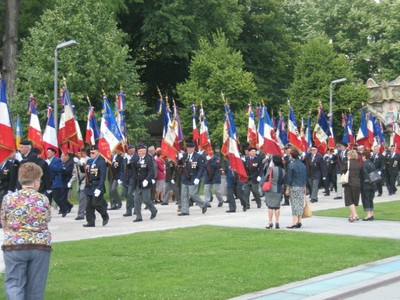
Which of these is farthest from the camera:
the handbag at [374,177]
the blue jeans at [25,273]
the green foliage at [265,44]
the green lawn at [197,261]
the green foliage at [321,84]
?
the green foliage at [321,84]

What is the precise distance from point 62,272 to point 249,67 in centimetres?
4344

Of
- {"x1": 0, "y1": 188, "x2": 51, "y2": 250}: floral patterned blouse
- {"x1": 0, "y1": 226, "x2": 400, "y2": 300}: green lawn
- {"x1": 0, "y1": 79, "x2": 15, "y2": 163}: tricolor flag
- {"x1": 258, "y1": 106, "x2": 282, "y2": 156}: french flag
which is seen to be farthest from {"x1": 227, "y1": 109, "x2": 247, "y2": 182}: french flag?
{"x1": 0, "y1": 188, "x2": 51, "y2": 250}: floral patterned blouse

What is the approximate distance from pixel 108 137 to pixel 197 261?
964 cm

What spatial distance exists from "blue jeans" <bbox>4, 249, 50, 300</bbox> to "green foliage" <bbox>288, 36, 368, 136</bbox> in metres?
47.4

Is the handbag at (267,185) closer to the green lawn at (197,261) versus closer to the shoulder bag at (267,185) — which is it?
the shoulder bag at (267,185)

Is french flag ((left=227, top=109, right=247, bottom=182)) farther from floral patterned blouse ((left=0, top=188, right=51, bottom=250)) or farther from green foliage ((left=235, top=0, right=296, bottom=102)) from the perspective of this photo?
green foliage ((left=235, top=0, right=296, bottom=102))

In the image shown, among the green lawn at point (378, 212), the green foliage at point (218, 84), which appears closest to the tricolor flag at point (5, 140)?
the green lawn at point (378, 212)

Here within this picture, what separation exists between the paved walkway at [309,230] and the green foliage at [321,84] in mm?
25110

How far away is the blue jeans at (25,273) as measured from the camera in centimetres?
764

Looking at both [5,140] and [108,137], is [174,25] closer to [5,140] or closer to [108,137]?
[108,137]

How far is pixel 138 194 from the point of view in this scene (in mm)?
20109

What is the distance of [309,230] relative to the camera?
17.5 metres

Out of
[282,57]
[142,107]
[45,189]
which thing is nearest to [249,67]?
[282,57]

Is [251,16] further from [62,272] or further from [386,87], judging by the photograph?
[62,272]
